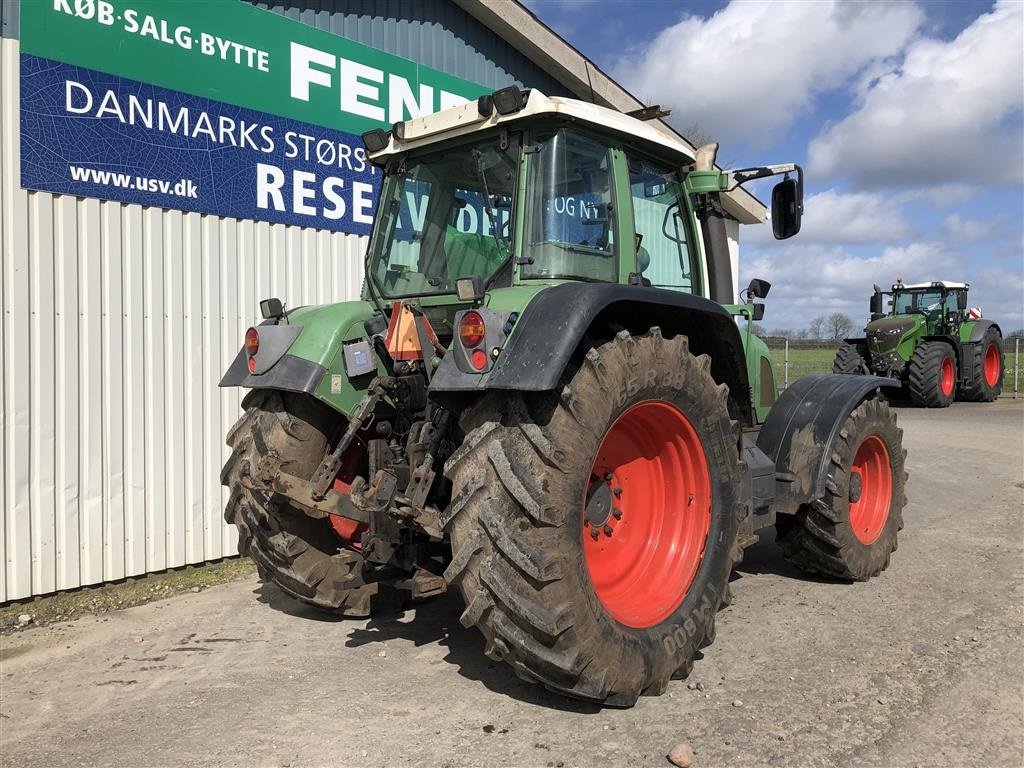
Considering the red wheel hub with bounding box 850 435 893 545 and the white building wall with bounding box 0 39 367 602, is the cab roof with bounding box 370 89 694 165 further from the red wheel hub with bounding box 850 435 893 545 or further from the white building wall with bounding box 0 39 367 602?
the red wheel hub with bounding box 850 435 893 545

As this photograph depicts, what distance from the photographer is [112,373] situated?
5484 mm

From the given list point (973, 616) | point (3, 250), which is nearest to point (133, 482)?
point (3, 250)

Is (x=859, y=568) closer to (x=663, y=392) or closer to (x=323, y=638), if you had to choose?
(x=663, y=392)

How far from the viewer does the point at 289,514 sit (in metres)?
4.24

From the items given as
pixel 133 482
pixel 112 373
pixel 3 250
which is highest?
pixel 3 250

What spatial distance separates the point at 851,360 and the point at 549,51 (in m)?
11.5

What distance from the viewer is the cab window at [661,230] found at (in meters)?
4.39

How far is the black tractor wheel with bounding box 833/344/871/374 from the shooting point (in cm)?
1686

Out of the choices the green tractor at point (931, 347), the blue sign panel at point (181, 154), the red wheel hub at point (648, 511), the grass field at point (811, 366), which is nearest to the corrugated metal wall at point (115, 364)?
the blue sign panel at point (181, 154)

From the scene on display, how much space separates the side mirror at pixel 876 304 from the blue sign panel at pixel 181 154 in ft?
50.8

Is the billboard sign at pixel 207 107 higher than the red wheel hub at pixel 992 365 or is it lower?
higher

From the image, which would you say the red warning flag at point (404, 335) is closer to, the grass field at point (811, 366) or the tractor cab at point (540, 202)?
the tractor cab at point (540, 202)

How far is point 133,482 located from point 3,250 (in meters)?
1.69

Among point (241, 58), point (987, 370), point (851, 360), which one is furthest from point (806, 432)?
point (987, 370)
